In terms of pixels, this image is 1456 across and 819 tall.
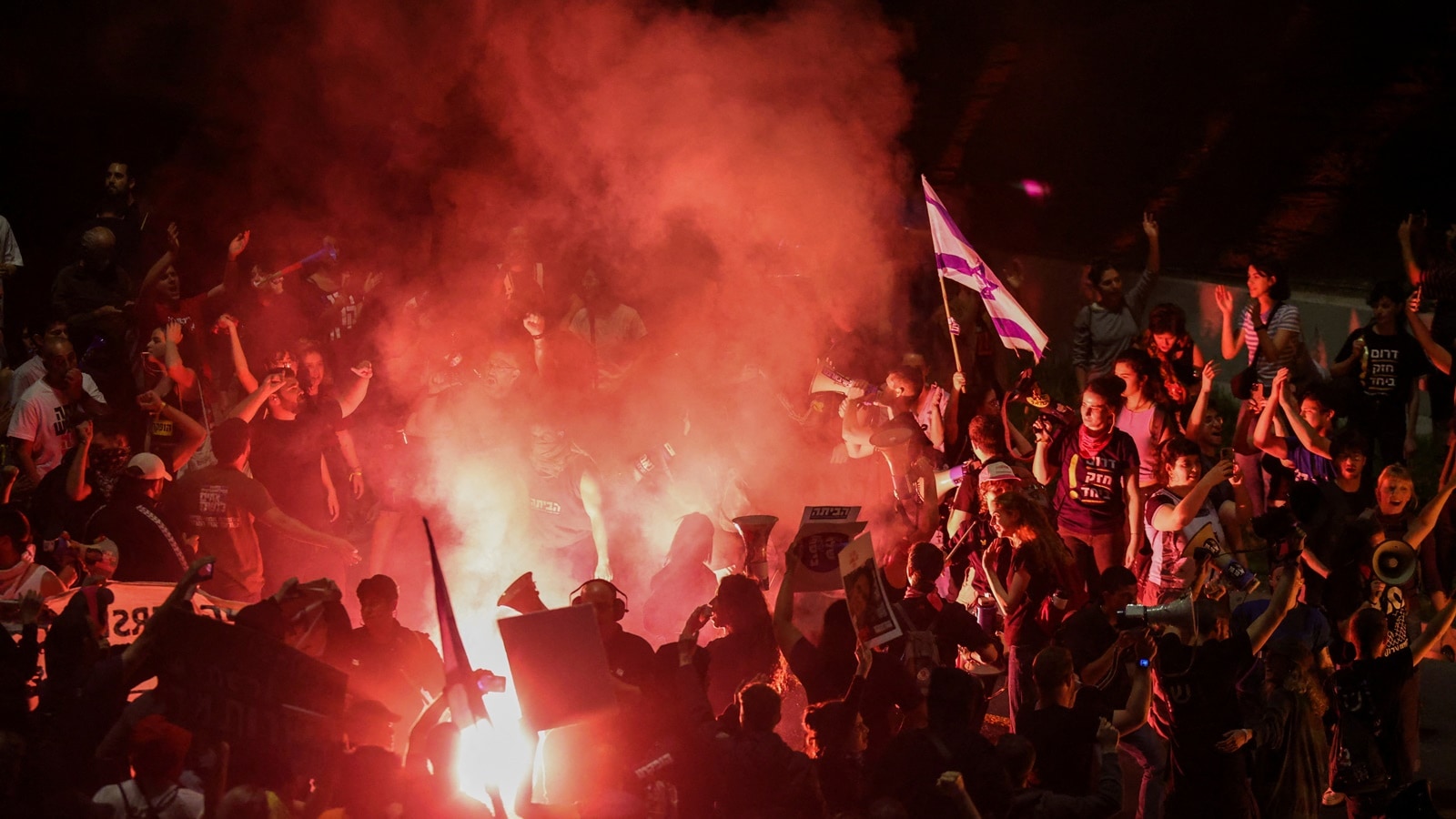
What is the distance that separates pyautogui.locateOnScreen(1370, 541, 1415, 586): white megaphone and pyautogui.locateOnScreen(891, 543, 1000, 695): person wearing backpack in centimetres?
173

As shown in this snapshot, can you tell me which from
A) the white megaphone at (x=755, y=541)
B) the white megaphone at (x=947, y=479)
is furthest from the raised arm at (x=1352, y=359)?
the white megaphone at (x=755, y=541)

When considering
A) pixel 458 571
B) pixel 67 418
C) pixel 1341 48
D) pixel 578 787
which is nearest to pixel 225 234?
pixel 67 418

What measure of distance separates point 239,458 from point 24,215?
443 centimetres

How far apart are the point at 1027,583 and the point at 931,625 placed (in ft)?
1.84

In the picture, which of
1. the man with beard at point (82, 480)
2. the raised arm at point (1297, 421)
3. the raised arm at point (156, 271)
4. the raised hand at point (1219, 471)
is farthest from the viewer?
the raised arm at point (156, 271)

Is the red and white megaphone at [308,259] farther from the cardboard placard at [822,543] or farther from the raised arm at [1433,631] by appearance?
the raised arm at [1433,631]

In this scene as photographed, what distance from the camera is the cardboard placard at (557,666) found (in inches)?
206

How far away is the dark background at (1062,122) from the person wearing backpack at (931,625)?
5.13 m

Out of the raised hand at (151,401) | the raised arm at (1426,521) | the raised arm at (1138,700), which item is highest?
the raised hand at (151,401)

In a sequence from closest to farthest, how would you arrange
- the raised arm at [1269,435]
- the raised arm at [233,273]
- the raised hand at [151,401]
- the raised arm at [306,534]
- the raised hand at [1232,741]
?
the raised hand at [1232,741] < the raised arm at [306,534] < the raised hand at [151,401] < the raised arm at [1269,435] < the raised arm at [233,273]

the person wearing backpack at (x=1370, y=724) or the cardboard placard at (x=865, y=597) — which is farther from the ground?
the cardboard placard at (x=865, y=597)

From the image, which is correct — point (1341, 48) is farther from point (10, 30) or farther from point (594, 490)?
point (10, 30)

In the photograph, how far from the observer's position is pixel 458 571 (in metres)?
9.34

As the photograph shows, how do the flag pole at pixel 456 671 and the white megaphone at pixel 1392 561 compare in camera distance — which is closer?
the flag pole at pixel 456 671
